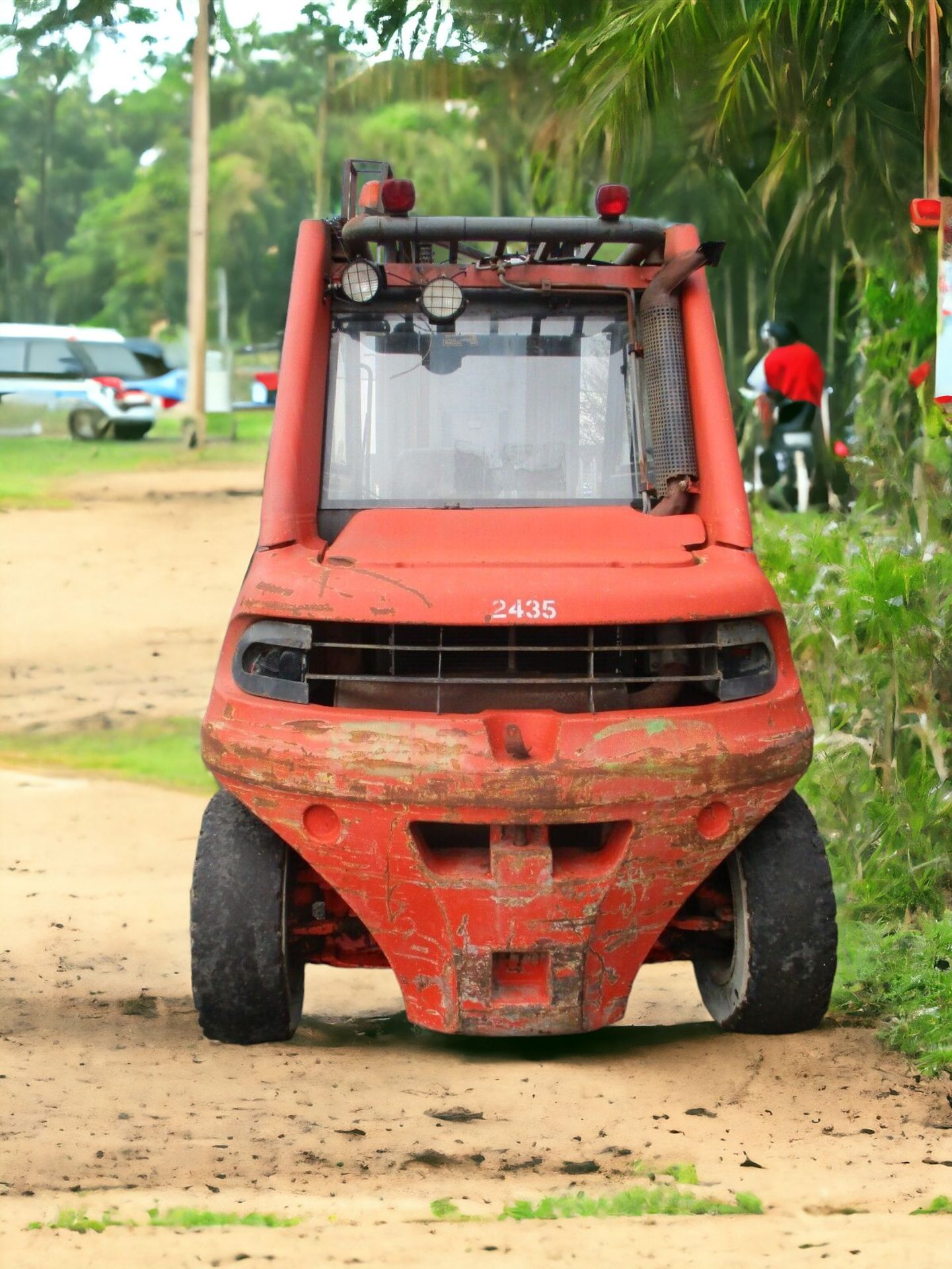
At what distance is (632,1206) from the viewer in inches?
174

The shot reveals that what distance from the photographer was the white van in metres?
28.0

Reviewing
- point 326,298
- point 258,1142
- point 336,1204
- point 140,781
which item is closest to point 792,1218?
point 336,1204

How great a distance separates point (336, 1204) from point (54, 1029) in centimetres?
200

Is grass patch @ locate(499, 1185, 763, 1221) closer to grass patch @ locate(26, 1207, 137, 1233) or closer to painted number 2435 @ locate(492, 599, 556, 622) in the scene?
grass patch @ locate(26, 1207, 137, 1233)

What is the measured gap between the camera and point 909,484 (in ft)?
28.5

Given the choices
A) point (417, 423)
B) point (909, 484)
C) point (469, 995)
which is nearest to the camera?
point (469, 995)

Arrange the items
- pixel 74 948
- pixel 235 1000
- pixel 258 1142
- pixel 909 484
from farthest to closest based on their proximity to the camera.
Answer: pixel 909 484 < pixel 74 948 < pixel 235 1000 < pixel 258 1142

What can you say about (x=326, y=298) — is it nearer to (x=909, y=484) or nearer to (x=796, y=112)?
(x=909, y=484)

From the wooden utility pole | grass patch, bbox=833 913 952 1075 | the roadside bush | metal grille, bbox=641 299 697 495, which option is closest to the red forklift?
metal grille, bbox=641 299 697 495

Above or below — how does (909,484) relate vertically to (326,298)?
below

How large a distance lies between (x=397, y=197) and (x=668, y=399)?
105 centimetres

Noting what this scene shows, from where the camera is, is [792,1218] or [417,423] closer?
[792,1218]

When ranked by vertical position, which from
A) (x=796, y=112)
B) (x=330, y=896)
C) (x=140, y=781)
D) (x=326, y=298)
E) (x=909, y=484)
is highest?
(x=796, y=112)

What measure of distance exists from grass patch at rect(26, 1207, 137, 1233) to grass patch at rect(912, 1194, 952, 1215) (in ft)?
5.78
